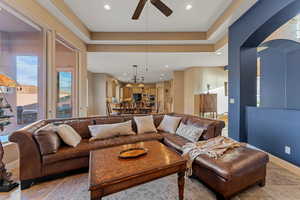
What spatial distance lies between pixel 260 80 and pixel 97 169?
18.6 ft

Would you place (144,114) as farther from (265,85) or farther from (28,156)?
(265,85)

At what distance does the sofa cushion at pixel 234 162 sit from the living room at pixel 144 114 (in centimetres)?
1

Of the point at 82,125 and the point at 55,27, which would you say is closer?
the point at 82,125

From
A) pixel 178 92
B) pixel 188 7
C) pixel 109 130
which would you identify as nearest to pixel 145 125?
pixel 109 130

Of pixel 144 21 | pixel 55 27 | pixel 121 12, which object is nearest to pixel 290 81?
pixel 144 21

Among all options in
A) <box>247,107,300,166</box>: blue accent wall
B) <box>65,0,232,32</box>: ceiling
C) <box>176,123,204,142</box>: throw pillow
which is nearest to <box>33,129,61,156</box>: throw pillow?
<box>176,123,204,142</box>: throw pillow

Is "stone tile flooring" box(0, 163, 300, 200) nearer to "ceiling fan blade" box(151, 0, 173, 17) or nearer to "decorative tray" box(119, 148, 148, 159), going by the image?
"decorative tray" box(119, 148, 148, 159)

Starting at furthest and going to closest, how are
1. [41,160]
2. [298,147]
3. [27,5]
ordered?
[27,5], [298,147], [41,160]

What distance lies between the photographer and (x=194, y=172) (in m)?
1.99

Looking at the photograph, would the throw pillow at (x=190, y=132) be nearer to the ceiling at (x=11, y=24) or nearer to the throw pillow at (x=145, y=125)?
the throw pillow at (x=145, y=125)

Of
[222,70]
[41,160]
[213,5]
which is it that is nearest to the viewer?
[41,160]

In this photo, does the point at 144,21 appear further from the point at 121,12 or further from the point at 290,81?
the point at 290,81

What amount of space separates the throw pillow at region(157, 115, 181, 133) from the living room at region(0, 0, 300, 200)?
0.08 ft

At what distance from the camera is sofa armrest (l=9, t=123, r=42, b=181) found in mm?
1854
